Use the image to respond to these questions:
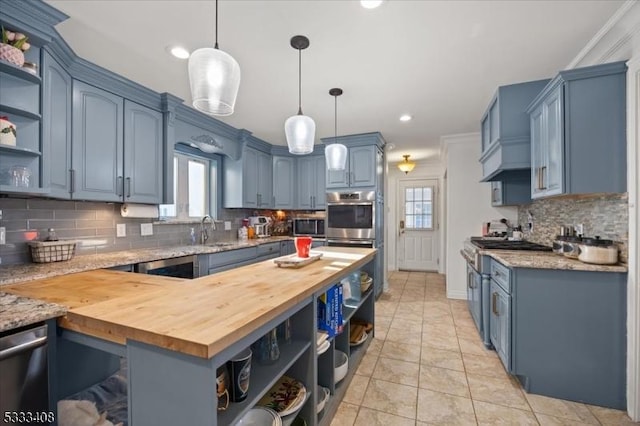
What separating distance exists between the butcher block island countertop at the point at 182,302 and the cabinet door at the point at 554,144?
163cm

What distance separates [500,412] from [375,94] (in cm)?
264

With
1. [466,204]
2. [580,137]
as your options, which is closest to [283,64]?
[580,137]

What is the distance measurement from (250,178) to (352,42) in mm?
2674

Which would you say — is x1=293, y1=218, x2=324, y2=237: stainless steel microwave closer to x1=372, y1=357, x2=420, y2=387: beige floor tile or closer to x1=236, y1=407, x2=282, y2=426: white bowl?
x1=372, y1=357, x2=420, y2=387: beige floor tile

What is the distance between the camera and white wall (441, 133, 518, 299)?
13.5 feet

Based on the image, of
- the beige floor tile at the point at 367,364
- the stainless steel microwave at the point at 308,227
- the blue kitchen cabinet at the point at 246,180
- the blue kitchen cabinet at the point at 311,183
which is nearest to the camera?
the beige floor tile at the point at 367,364

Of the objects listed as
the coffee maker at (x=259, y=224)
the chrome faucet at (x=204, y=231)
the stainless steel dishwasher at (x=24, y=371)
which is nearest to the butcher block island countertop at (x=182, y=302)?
the stainless steel dishwasher at (x=24, y=371)

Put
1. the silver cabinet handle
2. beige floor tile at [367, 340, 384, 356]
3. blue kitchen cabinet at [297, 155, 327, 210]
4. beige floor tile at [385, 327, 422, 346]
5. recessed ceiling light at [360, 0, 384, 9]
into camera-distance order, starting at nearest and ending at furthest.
→ recessed ceiling light at [360, 0, 384, 9] < the silver cabinet handle < beige floor tile at [367, 340, 384, 356] < beige floor tile at [385, 327, 422, 346] < blue kitchen cabinet at [297, 155, 327, 210]

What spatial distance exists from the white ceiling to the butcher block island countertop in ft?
4.83

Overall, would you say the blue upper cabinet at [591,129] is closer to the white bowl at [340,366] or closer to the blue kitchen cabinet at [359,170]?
the white bowl at [340,366]

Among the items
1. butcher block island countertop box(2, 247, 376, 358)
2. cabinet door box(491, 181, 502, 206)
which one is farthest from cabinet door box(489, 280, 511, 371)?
butcher block island countertop box(2, 247, 376, 358)

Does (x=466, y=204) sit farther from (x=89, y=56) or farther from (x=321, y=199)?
(x=89, y=56)

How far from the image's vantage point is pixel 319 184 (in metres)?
4.71

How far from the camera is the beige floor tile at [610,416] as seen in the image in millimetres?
1668
